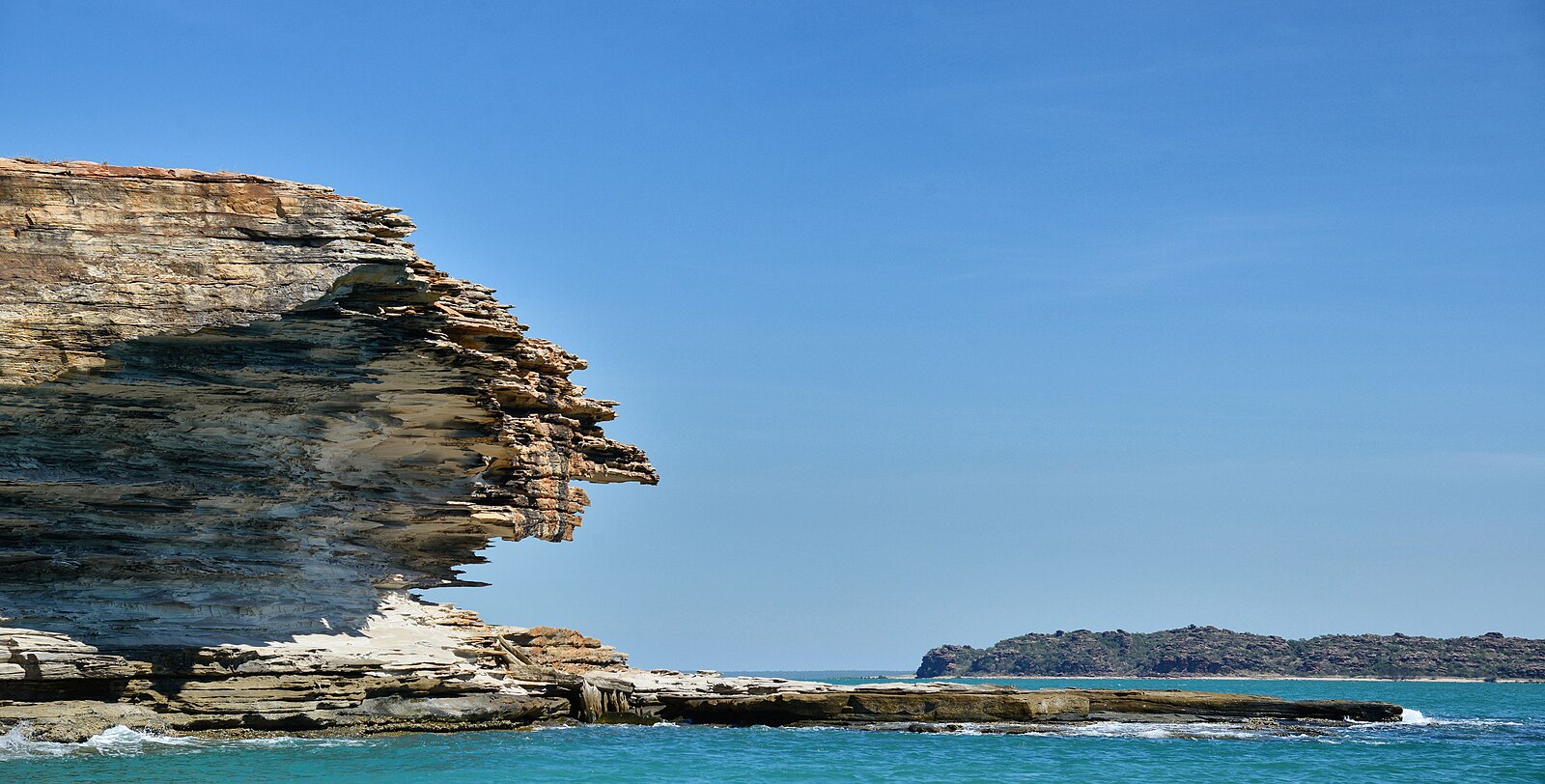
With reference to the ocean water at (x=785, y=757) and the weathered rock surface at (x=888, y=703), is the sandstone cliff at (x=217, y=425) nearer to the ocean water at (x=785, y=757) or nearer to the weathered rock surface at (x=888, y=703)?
the ocean water at (x=785, y=757)

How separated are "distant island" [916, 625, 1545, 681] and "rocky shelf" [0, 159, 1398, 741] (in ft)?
368

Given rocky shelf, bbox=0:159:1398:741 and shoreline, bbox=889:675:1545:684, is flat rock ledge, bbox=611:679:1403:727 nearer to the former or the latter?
rocky shelf, bbox=0:159:1398:741

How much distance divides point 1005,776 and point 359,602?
14002 millimetres

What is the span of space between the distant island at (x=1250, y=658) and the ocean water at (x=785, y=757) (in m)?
100

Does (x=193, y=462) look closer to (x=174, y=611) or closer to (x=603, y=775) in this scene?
(x=174, y=611)

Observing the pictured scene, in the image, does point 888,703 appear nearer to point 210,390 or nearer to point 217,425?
point 217,425

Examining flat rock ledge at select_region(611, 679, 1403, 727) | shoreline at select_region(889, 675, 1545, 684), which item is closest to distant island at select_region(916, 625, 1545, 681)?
shoreline at select_region(889, 675, 1545, 684)

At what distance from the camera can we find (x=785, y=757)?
28.8 meters

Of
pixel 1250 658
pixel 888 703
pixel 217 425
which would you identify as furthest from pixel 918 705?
pixel 1250 658

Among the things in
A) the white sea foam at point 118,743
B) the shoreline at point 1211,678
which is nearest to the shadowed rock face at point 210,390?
the white sea foam at point 118,743

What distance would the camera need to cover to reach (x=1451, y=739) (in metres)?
37.2

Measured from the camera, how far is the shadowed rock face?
2588 centimetres

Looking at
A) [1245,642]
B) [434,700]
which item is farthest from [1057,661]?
[434,700]

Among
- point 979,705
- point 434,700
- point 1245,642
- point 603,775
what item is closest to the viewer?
point 603,775
